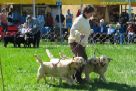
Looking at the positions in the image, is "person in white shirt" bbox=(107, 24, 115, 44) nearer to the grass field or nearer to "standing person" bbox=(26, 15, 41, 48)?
"standing person" bbox=(26, 15, 41, 48)

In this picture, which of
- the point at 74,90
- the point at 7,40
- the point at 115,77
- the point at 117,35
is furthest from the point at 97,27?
the point at 74,90

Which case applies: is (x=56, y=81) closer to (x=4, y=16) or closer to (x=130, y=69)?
(x=130, y=69)

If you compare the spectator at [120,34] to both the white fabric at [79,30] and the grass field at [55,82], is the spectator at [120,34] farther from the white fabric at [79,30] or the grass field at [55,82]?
the white fabric at [79,30]

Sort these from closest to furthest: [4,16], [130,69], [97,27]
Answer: [130,69] → [4,16] → [97,27]

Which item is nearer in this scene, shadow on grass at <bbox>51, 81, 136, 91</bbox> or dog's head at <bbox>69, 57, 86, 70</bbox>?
dog's head at <bbox>69, 57, 86, 70</bbox>

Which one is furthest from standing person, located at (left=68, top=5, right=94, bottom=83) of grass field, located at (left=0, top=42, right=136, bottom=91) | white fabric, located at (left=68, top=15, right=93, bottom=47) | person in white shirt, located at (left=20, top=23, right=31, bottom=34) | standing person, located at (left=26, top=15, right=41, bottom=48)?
person in white shirt, located at (left=20, top=23, right=31, bottom=34)

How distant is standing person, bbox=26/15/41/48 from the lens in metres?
23.5

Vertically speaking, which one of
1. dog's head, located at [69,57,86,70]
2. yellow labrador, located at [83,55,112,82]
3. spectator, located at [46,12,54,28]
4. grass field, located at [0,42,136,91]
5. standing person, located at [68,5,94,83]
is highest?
standing person, located at [68,5,94,83]

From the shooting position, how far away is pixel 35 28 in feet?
83.5

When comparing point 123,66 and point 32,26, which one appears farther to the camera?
point 32,26

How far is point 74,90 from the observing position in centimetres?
982

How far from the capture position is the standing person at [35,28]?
77.0 feet

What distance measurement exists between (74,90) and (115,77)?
222cm

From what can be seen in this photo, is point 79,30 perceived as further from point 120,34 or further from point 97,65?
point 120,34
